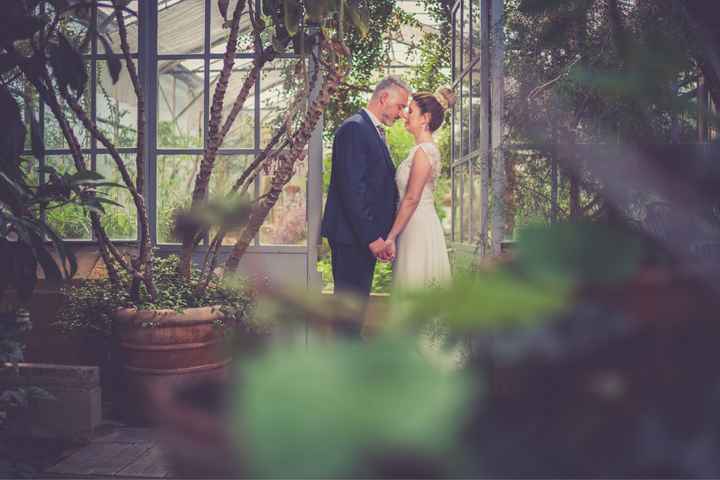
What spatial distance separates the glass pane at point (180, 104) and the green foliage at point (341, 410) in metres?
4.69

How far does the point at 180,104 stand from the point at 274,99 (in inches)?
24.5

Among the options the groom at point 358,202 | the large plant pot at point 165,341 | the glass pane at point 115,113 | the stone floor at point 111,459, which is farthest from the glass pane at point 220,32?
the stone floor at point 111,459

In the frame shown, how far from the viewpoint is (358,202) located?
140 inches

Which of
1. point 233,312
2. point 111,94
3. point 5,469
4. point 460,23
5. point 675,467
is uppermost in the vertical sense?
point 460,23

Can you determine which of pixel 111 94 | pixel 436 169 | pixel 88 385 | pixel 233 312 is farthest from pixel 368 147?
pixel 111 94

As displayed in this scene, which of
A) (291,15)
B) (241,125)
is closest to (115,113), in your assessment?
(241,125)

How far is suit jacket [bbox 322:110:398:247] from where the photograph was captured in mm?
3566

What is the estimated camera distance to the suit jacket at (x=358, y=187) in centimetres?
357

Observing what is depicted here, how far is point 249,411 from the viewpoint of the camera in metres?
0.10

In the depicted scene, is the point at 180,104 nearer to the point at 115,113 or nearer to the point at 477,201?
the point at 115,113

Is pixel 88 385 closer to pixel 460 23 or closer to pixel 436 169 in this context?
pixel 436 169

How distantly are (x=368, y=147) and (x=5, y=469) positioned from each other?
218 centimetres

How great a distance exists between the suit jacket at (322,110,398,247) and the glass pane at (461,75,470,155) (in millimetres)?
1318

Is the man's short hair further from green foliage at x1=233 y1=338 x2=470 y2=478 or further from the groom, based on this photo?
green foliage at x1=233 y1=338 x2=470 y2=478
